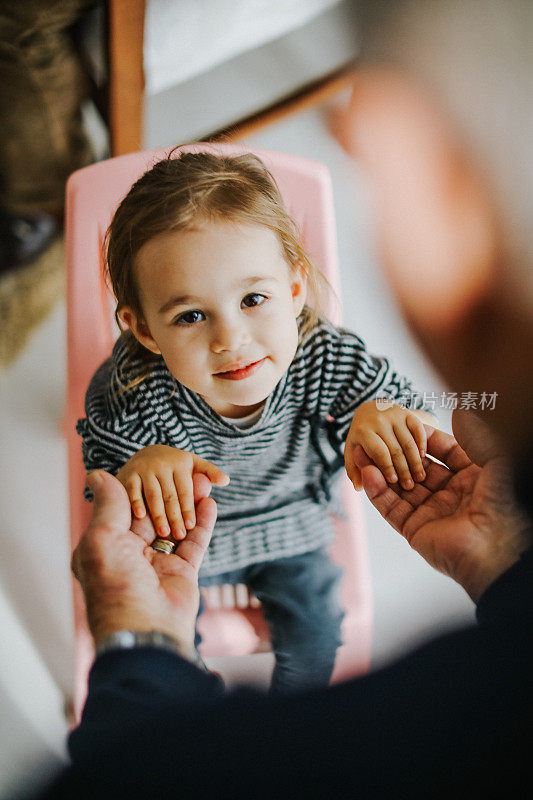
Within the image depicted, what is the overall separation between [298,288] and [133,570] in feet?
0.56

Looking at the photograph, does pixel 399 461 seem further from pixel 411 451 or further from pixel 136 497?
pixel 136 497

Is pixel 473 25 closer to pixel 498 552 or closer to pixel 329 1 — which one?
pixel 329 1

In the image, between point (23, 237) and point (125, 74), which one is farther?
point (23, 237)

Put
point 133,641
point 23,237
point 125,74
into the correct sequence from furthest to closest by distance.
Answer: point 23,237
point 125,74
point 133,641

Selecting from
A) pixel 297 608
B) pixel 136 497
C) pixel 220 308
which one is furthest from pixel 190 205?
pixel 297 608

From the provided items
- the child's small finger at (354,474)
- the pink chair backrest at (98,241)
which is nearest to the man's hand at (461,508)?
the child's small finger at (354,474)

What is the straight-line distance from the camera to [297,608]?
1.28 ft

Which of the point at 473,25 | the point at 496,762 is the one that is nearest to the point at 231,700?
the point at 496,762

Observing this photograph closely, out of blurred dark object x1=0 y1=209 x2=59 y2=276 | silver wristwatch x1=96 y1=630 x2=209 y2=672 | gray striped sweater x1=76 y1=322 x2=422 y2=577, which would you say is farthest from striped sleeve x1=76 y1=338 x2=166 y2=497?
blurred dark object x1=0 y1=209 x2=59 y2=276

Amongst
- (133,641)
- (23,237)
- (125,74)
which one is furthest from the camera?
(23,237)

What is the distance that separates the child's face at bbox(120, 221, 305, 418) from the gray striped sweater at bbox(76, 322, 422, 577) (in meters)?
0.02

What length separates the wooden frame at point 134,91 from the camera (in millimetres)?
354

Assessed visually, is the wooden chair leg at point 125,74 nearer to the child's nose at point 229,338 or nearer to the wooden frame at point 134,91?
the wooden frame at point 134,91

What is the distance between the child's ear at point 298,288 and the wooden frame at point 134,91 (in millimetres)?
90
